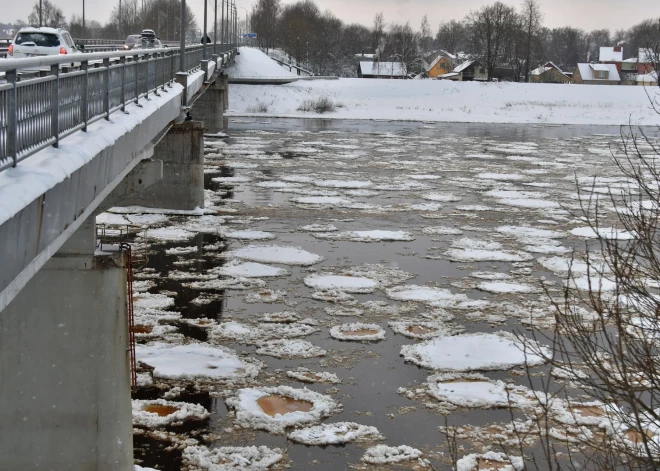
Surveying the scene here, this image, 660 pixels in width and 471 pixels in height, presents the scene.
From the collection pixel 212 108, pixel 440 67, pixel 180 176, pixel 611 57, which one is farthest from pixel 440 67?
pixel 180 176

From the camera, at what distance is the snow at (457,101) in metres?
77.4

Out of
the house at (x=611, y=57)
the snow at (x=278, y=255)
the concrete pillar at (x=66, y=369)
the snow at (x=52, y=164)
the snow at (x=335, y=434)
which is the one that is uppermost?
the house at (x=611, y=57)

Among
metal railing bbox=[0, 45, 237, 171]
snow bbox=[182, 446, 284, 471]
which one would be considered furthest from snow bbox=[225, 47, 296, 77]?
snow bbox=[182, 446, 284, 471]

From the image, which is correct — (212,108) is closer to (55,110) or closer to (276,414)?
(276,414)

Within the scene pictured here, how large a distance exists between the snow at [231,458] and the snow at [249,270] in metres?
8.43

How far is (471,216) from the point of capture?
89.5 ft

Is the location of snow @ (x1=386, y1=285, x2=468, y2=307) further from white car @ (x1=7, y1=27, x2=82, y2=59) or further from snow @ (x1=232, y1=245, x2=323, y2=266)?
white car @ (x1=7, y1=27, x2=82, y2=59)

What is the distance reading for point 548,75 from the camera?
13975 centimetres

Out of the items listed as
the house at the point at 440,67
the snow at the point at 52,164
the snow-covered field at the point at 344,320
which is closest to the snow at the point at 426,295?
the snow-covered field at the point at 344,320

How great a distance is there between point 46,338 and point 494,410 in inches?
242

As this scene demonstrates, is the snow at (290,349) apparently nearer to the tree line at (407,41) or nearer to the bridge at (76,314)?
the bridge at (76,314)

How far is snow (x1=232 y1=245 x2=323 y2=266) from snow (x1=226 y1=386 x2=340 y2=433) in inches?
305

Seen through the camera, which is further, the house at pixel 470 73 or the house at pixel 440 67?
the house at pixel 440 67

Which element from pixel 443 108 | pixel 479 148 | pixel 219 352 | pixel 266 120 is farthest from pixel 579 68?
pixel 219 352
